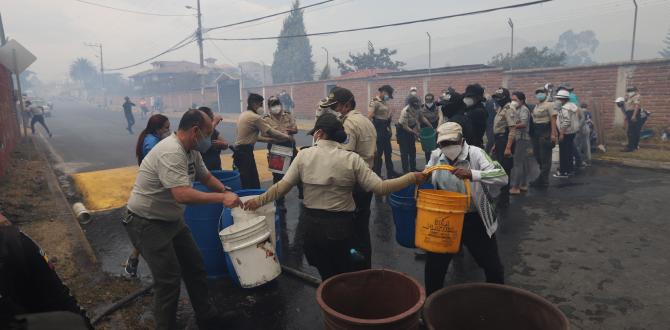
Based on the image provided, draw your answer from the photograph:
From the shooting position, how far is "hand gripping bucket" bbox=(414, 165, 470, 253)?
2.77m

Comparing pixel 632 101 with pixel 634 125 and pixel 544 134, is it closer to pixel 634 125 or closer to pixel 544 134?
pixel 634 125

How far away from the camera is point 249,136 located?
6152 millimetres

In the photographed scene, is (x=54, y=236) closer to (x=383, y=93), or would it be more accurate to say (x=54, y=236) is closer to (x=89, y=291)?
(x=89, y=291)

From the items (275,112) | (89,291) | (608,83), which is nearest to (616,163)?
(608,83)

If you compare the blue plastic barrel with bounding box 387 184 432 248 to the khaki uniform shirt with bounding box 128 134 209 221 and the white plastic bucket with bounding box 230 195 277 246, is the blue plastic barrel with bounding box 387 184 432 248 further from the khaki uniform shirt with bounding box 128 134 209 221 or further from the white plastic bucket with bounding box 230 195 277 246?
the khaki uniform shirt with bounding box 128 134 209 221

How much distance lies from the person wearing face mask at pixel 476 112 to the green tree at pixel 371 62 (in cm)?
3734

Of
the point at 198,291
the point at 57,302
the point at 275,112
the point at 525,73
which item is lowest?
the point at 198,291

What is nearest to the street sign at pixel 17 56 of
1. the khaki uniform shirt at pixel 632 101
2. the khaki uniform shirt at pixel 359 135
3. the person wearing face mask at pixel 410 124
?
the person wearing face mask at pixel 410 124

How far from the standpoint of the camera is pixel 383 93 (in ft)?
28.2

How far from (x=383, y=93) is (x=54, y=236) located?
20.9 ft

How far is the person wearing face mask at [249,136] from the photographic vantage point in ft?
20.0

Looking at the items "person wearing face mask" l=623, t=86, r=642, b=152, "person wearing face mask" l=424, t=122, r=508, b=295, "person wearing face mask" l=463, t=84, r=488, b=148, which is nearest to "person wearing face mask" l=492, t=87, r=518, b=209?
"person wearing face mask" l=463, t=84, r=488, b=148

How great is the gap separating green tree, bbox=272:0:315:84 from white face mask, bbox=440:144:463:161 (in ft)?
172

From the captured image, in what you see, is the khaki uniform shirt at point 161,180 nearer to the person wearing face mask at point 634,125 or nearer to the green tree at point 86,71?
the person wearing face mask at point 634,125
